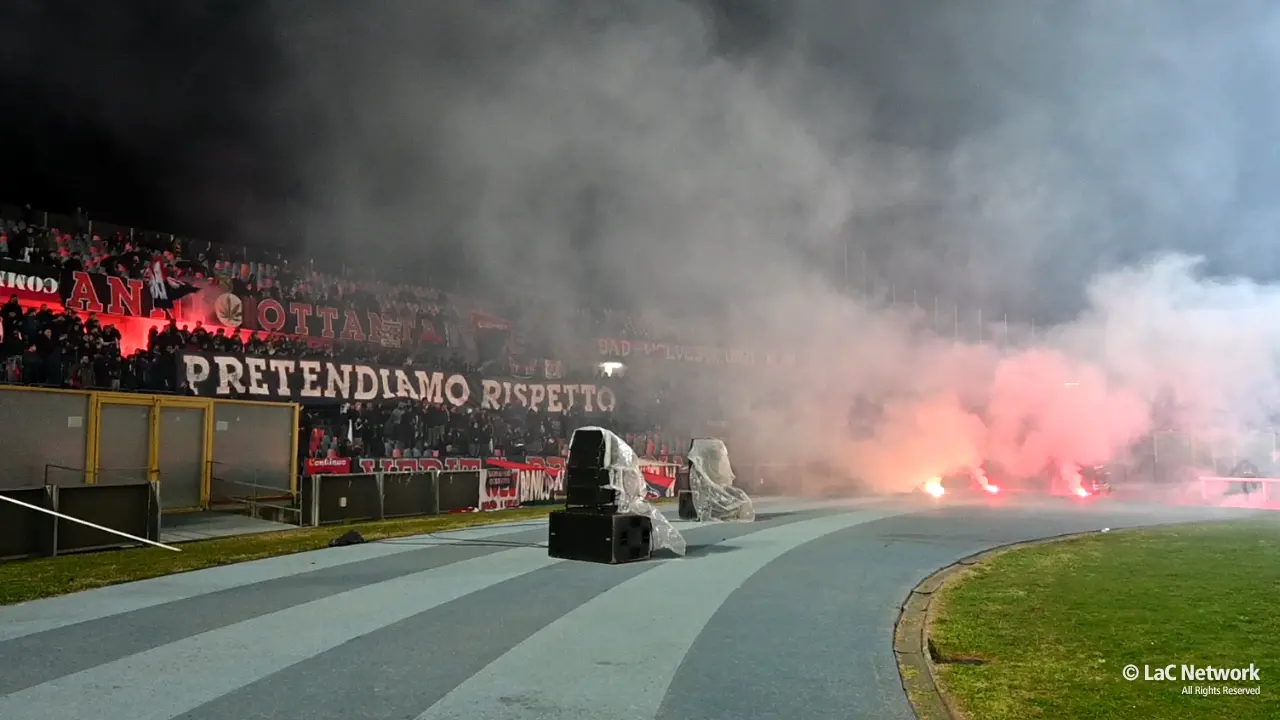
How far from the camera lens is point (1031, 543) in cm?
1239

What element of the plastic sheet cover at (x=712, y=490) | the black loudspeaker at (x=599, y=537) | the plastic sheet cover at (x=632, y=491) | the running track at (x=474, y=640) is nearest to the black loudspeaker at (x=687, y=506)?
the plastic sheet cover at (x=712, y=490)

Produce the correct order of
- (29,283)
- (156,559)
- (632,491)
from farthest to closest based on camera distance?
(29,283) < (156,559) < (632,491)

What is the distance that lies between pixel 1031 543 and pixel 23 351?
1715cm

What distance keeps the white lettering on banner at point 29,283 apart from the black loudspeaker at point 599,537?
40.1 feet

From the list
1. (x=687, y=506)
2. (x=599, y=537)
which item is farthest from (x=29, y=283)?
(x=599, y=537)

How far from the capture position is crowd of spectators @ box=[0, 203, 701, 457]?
1611cm

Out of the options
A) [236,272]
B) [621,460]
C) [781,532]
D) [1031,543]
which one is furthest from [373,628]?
[236,272]

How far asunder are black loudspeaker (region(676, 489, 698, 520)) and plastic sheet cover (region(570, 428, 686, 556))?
4.40 m

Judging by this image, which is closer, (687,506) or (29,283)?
(687,506)

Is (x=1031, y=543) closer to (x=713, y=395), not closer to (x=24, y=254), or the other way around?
(x=713, y=395)

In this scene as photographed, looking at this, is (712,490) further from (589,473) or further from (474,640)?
(474,640)

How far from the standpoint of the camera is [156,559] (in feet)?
34.8

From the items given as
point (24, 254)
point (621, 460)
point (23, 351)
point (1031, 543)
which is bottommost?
point (1031, 543)

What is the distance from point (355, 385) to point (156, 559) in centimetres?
912
